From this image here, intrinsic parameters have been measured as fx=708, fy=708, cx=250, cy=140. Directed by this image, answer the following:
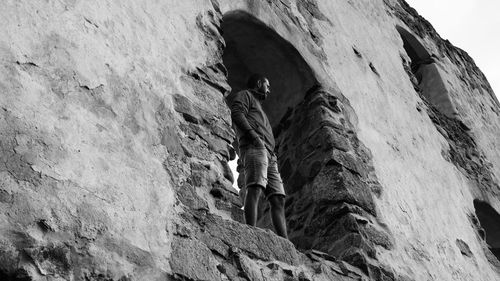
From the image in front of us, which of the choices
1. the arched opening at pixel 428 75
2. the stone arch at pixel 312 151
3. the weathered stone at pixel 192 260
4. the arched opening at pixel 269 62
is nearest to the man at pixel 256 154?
the stone arch at pixel 312 151

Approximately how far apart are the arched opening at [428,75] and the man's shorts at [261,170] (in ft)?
13.6

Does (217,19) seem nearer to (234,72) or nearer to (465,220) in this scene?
(234,72)

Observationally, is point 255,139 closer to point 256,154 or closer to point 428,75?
point 256,154

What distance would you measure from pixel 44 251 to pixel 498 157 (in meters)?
6.68

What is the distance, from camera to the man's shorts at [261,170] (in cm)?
389

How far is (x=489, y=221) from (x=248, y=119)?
3557mm

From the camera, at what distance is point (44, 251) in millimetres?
2350

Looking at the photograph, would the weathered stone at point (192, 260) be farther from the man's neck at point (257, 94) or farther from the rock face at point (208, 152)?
the man's neck at point (257, 94)

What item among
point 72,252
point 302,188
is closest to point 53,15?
point 72,252

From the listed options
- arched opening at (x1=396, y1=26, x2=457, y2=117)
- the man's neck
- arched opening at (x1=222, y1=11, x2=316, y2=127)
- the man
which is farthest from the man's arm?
arched opening at (x1=396, y1=26, x2=457, y2=117)

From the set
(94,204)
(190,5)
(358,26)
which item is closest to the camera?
(94,204)

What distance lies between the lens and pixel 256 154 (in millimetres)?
3957

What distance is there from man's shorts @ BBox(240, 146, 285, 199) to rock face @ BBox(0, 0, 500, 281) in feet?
1.17

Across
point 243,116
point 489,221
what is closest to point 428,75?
point 489,221
